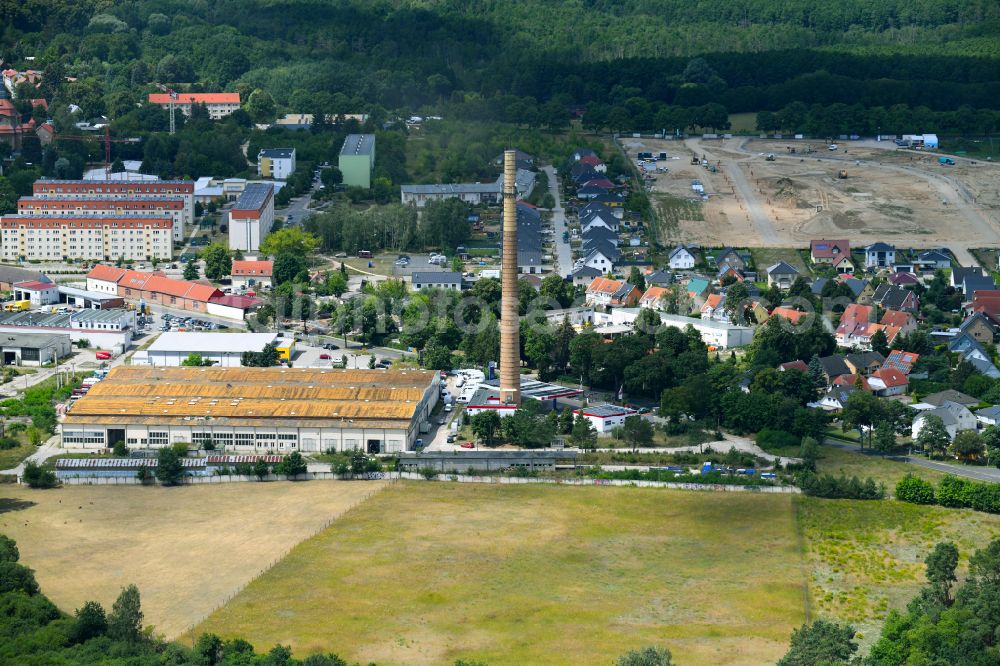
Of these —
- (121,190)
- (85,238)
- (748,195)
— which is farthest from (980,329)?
(121,190)

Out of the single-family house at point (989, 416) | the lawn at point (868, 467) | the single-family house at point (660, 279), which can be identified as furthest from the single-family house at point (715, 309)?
the lawn at point (868, 467)

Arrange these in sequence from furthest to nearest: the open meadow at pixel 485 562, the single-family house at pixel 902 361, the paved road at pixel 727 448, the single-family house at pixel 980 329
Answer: the single-family house at pixel 980 329 → the single-family house at pixel 902 361 → the paved road at pixel 727 448 → the open meadow at pixel 485 562

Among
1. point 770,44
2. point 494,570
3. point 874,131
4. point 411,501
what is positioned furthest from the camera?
point 770,44

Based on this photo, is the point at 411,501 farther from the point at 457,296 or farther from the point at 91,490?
the point at 457,296

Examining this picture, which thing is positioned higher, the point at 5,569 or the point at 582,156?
the point at 582,156

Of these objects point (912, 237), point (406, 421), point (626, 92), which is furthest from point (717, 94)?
point (406, 421)

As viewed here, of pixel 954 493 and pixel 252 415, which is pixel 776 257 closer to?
pixel 954 493

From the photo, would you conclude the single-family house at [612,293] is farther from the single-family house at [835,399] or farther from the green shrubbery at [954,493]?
the green shrubbery at [954,493]
